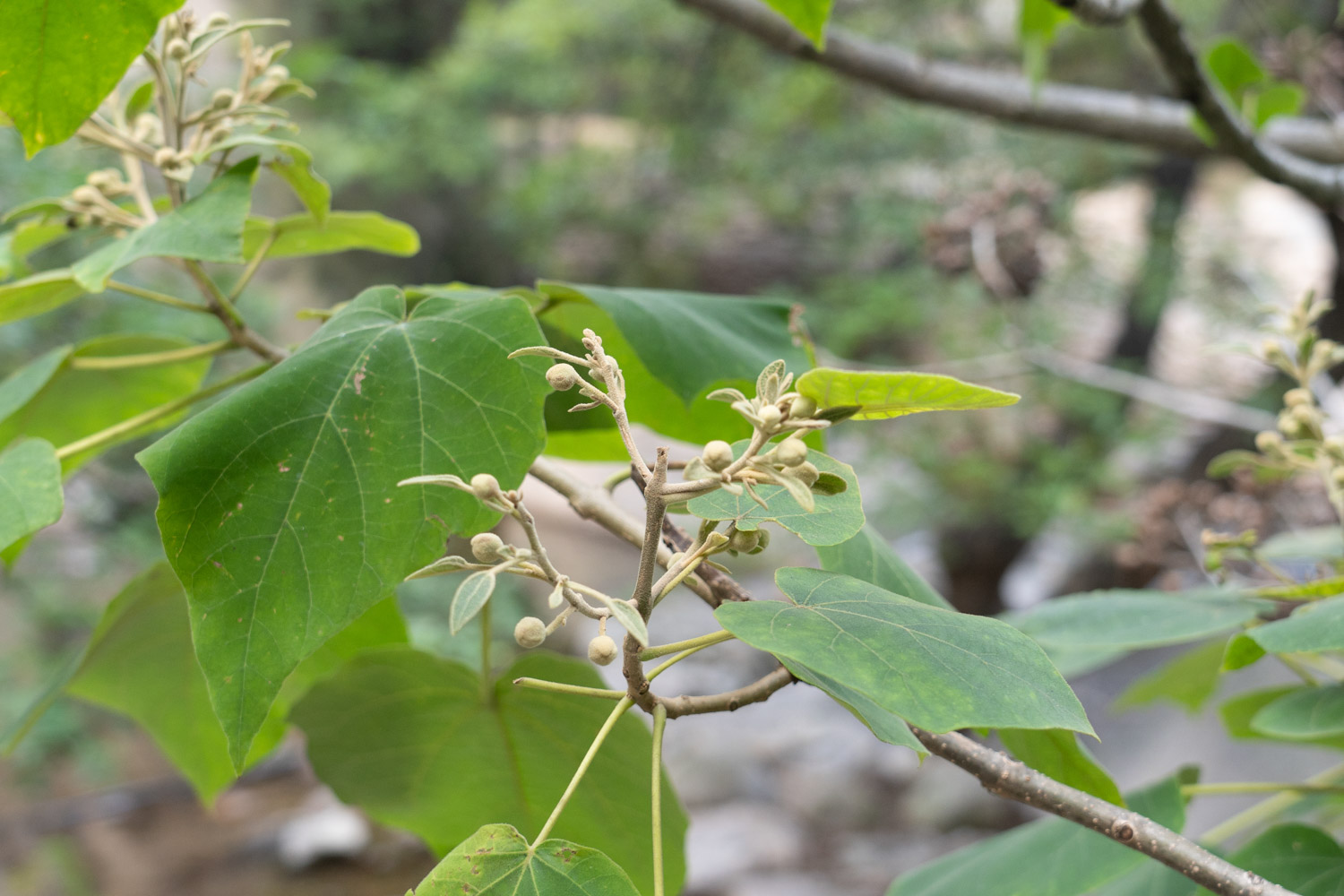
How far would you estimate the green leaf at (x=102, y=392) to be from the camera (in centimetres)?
47

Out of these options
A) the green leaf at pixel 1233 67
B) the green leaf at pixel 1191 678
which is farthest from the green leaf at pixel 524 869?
the green leaf at pixel 1233 67

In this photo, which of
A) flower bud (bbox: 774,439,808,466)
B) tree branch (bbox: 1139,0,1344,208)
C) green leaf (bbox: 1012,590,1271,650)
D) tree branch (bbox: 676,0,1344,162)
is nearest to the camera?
flower bud (bbox: 774,439,808,466)

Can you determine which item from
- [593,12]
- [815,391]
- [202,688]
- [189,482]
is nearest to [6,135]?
[593,12]

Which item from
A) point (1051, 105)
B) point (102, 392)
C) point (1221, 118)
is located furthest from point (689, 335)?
point (1051, 105)

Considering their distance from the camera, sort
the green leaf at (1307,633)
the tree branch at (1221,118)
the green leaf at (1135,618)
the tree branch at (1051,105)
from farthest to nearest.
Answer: the tree branch at (1051,105) → the tree branch at (1221,118) → the green leaf at (1135,618) → the green leaf at (1307,633)

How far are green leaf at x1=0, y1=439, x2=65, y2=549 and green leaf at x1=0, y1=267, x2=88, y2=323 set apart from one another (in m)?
0.07

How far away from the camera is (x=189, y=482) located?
0.27 metres

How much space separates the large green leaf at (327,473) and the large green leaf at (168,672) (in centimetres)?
19

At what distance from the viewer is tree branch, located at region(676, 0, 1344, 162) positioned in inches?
35.7

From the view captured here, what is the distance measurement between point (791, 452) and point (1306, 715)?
334 mm

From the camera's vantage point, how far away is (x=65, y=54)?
281mm

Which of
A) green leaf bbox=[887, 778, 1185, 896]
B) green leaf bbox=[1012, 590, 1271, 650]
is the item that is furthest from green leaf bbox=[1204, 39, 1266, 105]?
green leaf bbox=[887, 778, 1185, 896]

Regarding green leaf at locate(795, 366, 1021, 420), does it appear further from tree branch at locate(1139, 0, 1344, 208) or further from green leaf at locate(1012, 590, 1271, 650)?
tree branch at locate(1139, 0, 1344, 208)

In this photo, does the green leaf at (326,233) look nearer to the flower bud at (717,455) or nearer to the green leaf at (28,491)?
the green leaf at (28,491)
